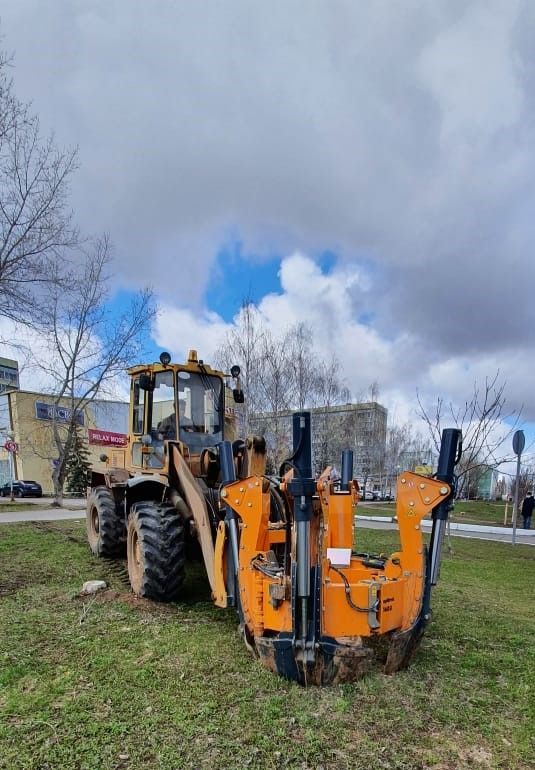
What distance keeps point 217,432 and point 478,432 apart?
278 inches

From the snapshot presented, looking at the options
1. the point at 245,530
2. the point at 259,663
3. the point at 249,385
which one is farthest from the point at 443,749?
the point at 249,385

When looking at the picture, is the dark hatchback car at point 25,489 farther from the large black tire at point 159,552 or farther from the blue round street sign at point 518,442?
the large black tire at point 159,552

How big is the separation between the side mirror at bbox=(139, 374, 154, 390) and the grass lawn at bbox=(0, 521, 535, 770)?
8.53ft

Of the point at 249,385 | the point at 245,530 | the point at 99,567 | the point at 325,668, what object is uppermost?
the point at 249,385

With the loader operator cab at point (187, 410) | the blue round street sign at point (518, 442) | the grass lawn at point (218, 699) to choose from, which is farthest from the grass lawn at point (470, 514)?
the grass lawn at point (218, 699)

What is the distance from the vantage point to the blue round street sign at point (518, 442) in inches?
436

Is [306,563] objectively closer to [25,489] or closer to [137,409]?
[137,409]

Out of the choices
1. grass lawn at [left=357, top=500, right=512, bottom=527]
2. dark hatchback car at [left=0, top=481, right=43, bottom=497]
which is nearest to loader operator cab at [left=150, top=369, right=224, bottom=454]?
grass lawn at [left=357, top=500, right=512, bottom=527]

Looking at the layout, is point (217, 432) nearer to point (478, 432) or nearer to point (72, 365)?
point (478, 432)

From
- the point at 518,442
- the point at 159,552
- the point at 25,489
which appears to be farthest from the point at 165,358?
the point at 25,489

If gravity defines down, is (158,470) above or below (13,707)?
above

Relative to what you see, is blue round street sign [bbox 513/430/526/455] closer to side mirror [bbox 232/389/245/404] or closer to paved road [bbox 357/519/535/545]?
paved road [bbox 357/519/535/545]

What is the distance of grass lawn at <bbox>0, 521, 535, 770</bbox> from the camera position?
2844 mm

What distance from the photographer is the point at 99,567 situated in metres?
7.38
